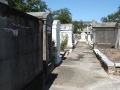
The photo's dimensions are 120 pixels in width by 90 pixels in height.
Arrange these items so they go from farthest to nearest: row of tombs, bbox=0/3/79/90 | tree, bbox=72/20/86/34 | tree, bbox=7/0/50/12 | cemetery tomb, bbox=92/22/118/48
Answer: tree, bbox=72/20/86/34, tree, bbox=7/0/50/12, cemetery tomb, bbox=92/22/118/48, row of tombs, bbox=0/3/79/90

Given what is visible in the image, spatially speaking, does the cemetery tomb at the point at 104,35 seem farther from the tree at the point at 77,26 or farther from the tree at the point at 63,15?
the tree at the point at 77,26

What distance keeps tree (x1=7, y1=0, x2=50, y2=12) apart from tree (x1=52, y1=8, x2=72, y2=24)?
1129 centimetres

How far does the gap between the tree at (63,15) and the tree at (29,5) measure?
37.0 feet

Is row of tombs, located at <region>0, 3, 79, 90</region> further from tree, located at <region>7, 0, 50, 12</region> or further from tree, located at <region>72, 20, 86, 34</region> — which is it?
tree, located at <region>72, 20, 86, 34</region>

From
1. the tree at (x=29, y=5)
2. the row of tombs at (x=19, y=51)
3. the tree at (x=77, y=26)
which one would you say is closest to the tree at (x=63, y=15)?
the tree at (x=29, y=5)

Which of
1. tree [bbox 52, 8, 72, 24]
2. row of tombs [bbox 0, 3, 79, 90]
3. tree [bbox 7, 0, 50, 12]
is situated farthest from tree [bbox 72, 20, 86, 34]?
row of tombs [bbox 0, 3, 79, 90]

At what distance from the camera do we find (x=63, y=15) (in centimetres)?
4825

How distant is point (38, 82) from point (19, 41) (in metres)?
1.86

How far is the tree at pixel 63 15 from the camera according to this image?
47.8 metres

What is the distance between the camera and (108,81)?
6562mm

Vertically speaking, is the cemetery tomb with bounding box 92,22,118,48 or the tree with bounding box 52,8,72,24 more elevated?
the tree with bounding box 52,8,72,24

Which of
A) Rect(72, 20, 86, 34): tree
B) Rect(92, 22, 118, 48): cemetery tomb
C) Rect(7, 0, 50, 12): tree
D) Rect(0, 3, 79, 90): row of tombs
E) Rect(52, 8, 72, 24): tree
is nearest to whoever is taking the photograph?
Rect(0, 3, 79, 90): row of tombs

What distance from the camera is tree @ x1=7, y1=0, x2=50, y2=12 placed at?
3017cm

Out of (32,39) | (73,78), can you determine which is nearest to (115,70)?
(73,78)
